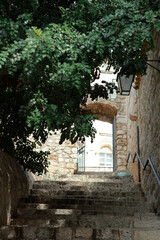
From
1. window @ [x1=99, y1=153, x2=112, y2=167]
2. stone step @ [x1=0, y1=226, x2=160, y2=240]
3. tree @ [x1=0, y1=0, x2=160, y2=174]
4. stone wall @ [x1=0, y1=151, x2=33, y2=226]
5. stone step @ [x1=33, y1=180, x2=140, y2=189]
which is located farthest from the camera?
window @ [x1=99, y1=153, x2=112, y2=167]

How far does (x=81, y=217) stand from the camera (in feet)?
13.3

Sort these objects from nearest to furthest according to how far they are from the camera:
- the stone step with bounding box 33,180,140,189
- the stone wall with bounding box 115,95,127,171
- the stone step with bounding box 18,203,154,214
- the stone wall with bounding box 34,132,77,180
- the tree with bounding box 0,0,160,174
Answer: the tree with bounding box 0,0,160,174 → the stone step with bounding box 18,203,154,214 → the stone step with bounding box 33,180,140,189 → the stone wall with bounding box 34,132,77,180 → the stone wall with bounding box 115,95,127,171

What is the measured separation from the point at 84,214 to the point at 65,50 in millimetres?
2425

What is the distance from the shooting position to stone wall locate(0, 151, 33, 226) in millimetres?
3861

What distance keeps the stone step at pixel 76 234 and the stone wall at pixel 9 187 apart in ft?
1.35

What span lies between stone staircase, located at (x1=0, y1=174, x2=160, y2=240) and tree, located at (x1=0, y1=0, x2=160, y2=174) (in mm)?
1080

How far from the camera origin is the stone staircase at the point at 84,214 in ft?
10.9

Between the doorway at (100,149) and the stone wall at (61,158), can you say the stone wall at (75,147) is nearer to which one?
the stone wall at (61,158)

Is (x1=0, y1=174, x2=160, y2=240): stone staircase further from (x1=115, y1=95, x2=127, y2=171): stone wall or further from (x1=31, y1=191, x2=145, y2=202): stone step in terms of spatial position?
(x1=115, y1=95, x2=127, y2=171): stone wall

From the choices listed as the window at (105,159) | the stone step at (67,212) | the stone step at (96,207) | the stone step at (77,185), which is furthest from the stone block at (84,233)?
the window at (105,159)

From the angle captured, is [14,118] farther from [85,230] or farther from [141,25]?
[141,25]

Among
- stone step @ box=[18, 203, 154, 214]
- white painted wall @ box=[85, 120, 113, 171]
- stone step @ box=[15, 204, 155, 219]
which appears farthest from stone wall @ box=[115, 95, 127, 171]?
white painted wall @ box=[85, 120, 113, 171]

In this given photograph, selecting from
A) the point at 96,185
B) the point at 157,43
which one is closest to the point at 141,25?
the point at 157,43

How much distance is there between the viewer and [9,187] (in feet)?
13.9
